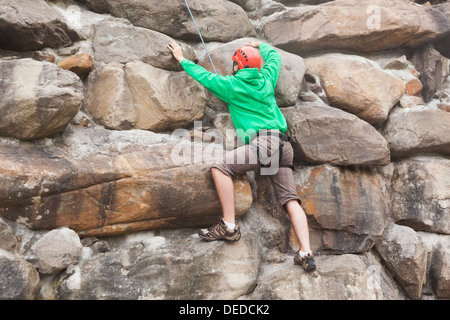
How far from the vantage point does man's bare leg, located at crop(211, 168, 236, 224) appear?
3533 millimetres

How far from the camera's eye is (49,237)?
3.14 meters

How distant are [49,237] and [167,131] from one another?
1.79 metres

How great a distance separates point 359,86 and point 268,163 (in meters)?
1.99

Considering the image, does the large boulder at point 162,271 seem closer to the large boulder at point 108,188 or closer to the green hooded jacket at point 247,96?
the large boulder at point 108,188

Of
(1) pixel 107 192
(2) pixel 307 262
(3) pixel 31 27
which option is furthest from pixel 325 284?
(3) pixel 31 27

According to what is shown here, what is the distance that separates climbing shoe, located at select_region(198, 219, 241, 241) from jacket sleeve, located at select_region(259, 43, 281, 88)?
6.31 ft

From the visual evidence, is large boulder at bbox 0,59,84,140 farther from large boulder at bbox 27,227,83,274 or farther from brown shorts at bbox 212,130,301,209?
brown shorts at bbox 212,130,301,209

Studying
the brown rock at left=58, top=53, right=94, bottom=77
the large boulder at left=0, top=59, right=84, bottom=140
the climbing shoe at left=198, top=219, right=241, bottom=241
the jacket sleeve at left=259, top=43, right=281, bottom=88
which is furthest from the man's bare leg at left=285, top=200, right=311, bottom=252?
the brown rock at left=58, top=53, right=94, bottom=77

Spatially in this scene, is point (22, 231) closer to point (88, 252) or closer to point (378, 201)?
point (88, 252)

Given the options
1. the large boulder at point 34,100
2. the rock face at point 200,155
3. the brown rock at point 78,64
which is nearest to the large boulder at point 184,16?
the rock face at point 200,155

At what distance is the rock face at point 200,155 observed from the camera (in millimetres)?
3207

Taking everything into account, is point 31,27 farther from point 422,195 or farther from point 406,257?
point 422,195

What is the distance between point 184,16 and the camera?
4980 millimetres
